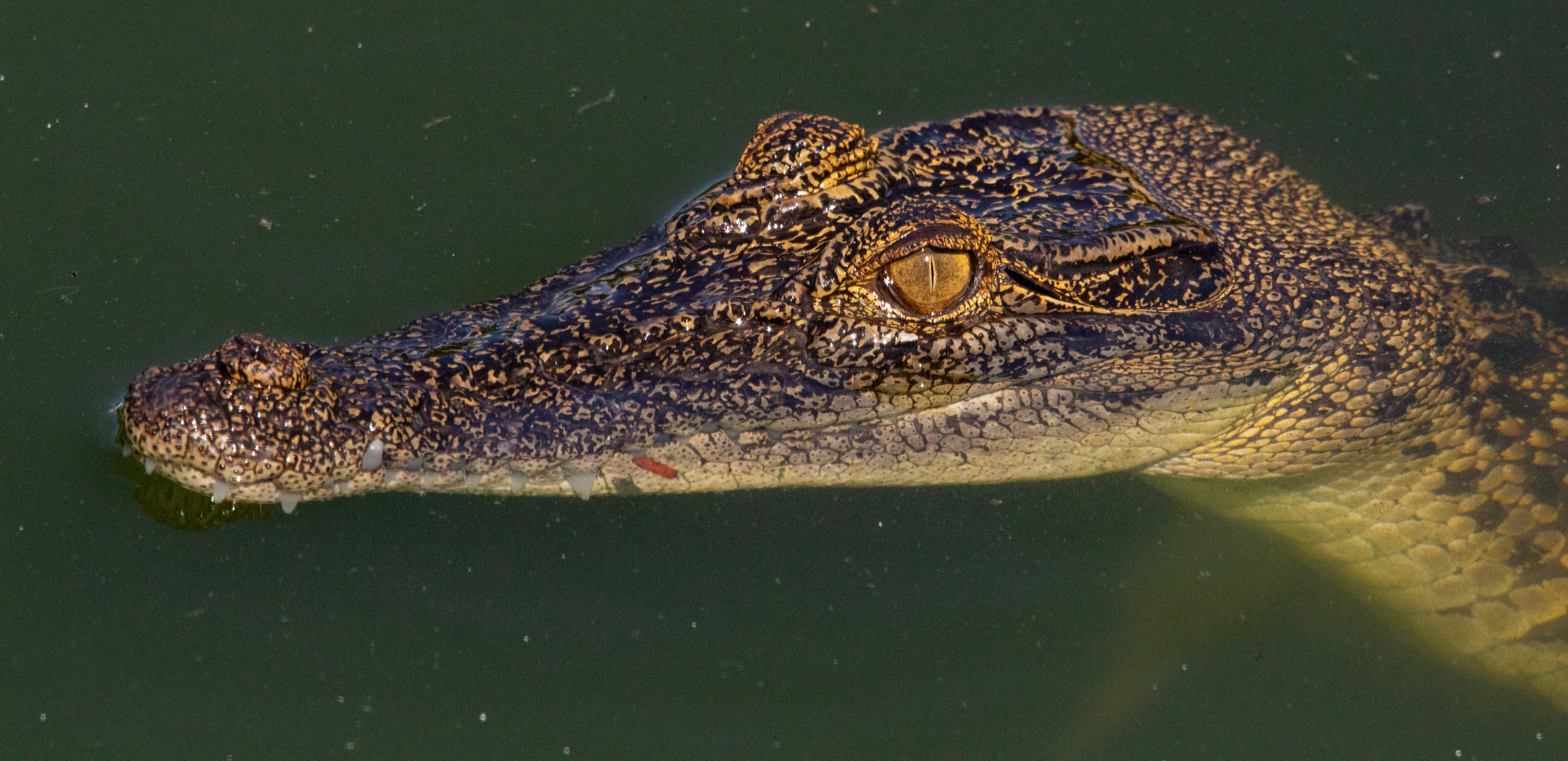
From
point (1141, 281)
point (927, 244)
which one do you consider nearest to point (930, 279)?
point (927, 244)

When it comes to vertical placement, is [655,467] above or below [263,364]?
below

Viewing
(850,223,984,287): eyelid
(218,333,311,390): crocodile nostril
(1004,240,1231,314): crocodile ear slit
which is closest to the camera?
(218,333,311,390): crocodile nostril

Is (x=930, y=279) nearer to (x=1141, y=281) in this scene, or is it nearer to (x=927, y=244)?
(x=927, y=244)

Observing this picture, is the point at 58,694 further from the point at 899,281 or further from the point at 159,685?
the point at 899,281

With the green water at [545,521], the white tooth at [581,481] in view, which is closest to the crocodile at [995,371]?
the white tooth at [581,481]

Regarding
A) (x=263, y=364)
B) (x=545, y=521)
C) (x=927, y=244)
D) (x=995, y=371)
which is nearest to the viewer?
(x=263, y=364)

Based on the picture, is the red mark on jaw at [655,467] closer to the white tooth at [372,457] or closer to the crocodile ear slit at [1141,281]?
the white tooth at [372,457]

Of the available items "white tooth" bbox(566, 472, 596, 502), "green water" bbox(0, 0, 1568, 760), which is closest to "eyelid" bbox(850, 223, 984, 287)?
"white tooth" bbox(566, 472, 596, 502)

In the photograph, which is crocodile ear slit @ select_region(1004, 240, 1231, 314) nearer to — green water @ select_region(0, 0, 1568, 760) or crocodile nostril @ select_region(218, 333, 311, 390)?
green water @ select_region(0, 0, 1568, 760)
